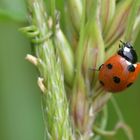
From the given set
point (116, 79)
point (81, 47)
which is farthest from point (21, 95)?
point (81, 47)

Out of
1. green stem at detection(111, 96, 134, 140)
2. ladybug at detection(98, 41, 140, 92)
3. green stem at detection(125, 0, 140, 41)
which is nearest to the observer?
green stem at detection(125, 0, 140, 41)

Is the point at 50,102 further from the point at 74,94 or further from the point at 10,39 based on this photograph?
the point at 10,39

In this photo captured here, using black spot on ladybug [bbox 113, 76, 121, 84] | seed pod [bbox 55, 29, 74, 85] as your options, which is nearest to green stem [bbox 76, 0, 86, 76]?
seed pod [bbox 55, 29, 74, 85]

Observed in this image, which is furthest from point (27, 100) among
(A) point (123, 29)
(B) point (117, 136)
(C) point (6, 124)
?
(A) point (123, 29)

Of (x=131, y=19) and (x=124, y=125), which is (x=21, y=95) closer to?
(x=124, y=125)

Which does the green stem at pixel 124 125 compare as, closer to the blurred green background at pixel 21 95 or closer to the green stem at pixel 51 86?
the blurred green background at pixel 21 95

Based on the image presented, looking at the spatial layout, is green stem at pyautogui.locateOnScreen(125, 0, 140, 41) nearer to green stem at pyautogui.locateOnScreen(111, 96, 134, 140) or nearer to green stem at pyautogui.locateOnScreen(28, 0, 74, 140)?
green stem at pyautogui.locateOnScreen(28, 0, 74, 140)

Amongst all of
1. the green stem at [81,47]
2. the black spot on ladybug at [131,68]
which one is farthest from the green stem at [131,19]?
the black spot on ladybug at [131,68]
